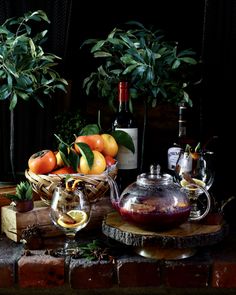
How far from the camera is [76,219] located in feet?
4.27

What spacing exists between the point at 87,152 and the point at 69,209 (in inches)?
8.3

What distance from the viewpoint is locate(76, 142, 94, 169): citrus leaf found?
1.44m

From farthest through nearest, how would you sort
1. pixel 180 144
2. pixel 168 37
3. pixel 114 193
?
pixel 168 37 < pixel 180 144 < pixel 114 193

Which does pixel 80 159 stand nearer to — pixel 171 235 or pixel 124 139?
pixel 124 139

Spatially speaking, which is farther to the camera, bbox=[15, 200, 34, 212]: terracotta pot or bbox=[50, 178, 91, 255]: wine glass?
bbox=[15, 200, 34, 212]: terracotta pot

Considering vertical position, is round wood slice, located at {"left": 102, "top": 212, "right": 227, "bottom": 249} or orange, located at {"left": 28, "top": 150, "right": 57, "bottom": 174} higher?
orange, located at {"left": 28, "top": 150, "right": 57, "bottom": 174}

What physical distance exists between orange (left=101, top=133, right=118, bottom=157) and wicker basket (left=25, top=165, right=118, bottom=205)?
11cm

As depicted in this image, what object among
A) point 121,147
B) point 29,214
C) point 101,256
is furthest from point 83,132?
point 101,256

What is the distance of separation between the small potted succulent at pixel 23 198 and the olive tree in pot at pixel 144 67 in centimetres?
47

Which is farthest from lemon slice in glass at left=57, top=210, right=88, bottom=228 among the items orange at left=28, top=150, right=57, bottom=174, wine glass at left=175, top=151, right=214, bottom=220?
wine glass at left=175, top=151, right=214, bottom=220

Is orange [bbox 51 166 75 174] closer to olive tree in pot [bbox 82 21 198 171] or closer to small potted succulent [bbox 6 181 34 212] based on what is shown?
small potted succulent [bbox 6 181 34 212]

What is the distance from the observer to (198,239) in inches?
48.8

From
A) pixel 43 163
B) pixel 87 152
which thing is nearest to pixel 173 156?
pixel 87 152

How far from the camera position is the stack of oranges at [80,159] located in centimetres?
146
